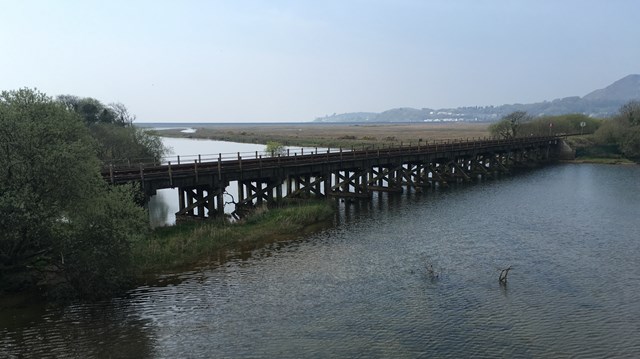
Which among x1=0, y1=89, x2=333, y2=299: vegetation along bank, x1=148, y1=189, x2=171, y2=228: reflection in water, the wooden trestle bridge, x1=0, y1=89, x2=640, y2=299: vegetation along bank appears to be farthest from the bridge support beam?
x1=0, y1=89, x2=333, y2=299: vegetation along bank

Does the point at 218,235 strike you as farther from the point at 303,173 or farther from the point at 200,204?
the point at 303,173

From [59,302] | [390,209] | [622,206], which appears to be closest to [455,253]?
[390,209]

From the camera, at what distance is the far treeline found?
90.0 m

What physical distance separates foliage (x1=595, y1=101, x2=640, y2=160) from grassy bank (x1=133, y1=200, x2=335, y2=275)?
239 ft

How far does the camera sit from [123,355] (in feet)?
59.2

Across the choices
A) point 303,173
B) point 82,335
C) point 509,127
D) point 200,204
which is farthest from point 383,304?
point 509,127

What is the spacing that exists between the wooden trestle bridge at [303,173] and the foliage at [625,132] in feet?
64.9

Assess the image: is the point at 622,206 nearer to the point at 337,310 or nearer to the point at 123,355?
the point at 337,310

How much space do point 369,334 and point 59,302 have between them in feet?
47.5

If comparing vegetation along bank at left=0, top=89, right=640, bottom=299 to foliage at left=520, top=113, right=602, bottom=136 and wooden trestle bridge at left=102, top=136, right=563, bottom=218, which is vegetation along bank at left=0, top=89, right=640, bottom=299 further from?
foliage at left=520, top=113, right=602, bottom=136

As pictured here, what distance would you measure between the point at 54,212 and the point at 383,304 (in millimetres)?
16200

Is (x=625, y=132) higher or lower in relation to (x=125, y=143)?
lower

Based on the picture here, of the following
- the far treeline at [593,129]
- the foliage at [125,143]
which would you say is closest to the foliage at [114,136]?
the foliage at [125,143]

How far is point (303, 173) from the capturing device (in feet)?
150
